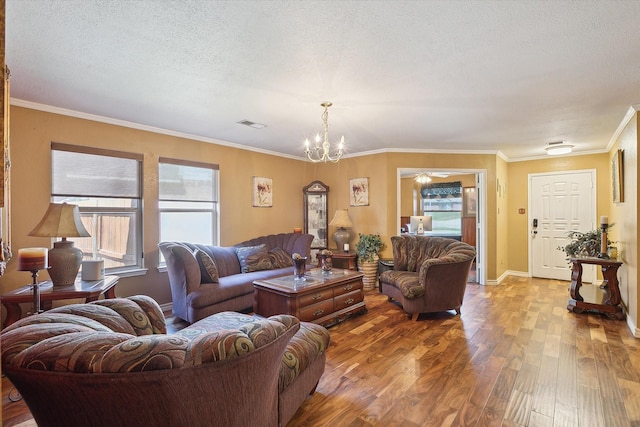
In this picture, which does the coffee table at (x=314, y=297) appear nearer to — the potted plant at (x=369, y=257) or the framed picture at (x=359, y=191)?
the potted plant at (x=369, y=257)

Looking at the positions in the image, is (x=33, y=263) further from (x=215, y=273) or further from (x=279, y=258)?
(x=279, y=258)

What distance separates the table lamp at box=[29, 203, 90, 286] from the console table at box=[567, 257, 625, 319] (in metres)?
5.55

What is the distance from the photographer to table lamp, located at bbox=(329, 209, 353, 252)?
17.6 feet

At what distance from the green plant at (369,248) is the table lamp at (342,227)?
26 cm

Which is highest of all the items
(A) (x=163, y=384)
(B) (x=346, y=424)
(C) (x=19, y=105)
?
(C) (x=19, y=105)

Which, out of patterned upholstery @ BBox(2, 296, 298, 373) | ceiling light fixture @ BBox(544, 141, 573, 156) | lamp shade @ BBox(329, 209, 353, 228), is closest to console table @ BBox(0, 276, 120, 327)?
patterned upholstery @ BBox(2, 296, 298, 373)

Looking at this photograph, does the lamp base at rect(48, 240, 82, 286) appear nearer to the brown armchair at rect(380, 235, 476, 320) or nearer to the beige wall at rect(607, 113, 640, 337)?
the brown armchair at rect(380, 235, 476, 320)

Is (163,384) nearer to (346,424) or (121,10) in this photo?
(346,424)

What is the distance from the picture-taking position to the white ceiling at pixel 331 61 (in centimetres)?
174

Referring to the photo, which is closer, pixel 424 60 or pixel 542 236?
pixel 424 60

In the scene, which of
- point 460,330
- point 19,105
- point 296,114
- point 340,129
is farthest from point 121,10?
point 460,330

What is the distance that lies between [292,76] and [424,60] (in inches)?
39.6

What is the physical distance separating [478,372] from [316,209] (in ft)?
13.3

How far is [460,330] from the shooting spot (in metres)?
3.39
